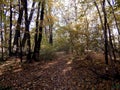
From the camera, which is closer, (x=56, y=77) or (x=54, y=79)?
(x=54, y=79)

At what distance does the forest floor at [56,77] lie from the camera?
9.01 m

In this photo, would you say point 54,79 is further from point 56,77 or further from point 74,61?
point 74,61

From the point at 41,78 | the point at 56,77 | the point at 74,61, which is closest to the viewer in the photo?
the point at 41,78

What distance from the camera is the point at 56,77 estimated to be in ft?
34.0

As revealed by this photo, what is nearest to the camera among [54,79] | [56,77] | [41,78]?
[54,79]

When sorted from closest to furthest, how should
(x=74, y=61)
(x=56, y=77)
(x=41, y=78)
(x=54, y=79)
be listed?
(x=54, y=79)
(x=41, y=78)
(x=56, y=77)
(x=74, y=61)

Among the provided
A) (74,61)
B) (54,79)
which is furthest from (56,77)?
(74,61)

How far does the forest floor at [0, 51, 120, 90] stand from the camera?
9.01 metres

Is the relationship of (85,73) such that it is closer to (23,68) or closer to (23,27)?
(23,68)

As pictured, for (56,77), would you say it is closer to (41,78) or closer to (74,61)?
(41,78)

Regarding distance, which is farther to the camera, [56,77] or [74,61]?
[74,61]

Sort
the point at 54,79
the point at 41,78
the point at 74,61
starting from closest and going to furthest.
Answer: the point at 54,79 < the point at 41,78 < the point at 74,61

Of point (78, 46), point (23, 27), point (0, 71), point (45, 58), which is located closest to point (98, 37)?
point (78, 46)

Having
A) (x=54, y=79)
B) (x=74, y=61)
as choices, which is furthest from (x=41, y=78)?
(x=74, y=61)
